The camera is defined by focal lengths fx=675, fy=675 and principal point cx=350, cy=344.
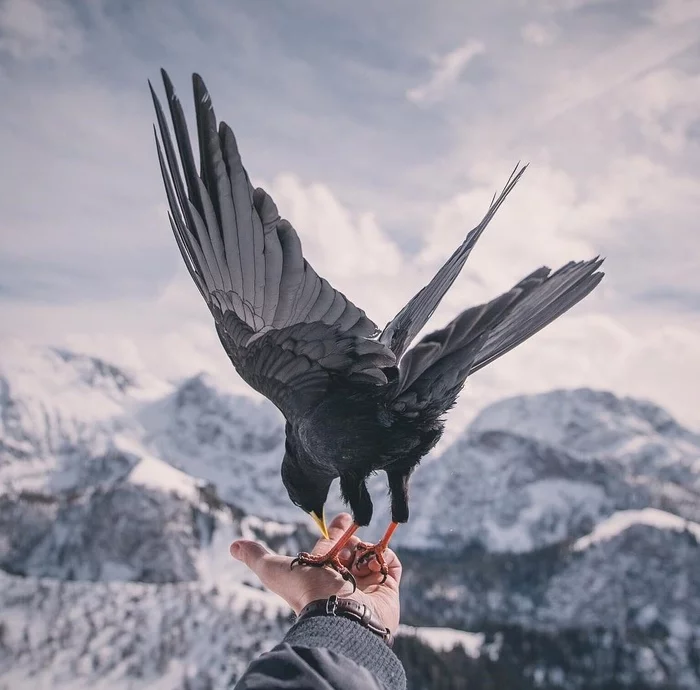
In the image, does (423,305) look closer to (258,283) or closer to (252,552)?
(258,283)

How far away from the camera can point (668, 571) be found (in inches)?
5394

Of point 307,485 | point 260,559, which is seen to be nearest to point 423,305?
point 307,485

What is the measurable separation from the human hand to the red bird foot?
0.03m

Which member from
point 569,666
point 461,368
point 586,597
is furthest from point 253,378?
point 586,597

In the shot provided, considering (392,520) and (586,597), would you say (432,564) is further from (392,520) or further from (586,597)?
(392,520)

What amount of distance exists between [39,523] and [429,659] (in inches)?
4753

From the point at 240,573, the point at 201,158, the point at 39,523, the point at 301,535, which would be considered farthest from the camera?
the point at 39,523

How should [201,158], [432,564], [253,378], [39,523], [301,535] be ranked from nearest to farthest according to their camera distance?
[201,158] < [253,378] < [301,535] < [39,523] < [432,564]

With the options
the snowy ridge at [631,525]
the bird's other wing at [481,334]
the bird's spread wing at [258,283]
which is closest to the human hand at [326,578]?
the bird's spread wing at [258,283]

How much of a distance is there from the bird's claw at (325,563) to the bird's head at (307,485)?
0.36m

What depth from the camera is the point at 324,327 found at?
→ 12.0 ft

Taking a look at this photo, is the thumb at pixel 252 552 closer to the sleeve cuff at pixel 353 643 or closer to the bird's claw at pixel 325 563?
the bird's claw at pixel 325 563

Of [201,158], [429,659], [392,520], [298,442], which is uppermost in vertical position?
[429,659]

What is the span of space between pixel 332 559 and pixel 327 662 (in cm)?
139
